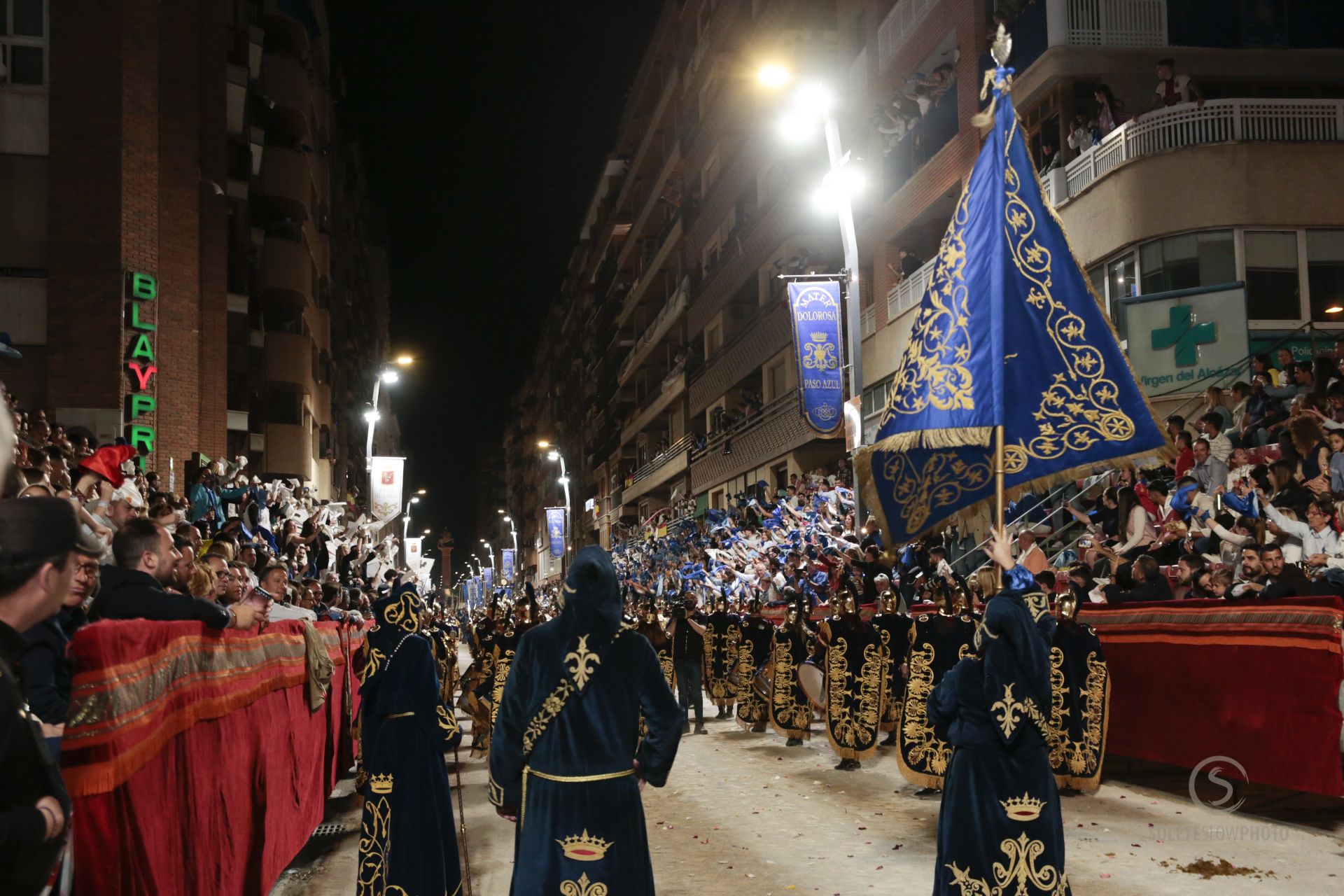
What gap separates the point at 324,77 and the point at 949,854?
178ft

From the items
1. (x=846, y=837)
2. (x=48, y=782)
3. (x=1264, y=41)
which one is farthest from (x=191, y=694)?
(x=1264, y=41)

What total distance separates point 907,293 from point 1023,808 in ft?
74.3

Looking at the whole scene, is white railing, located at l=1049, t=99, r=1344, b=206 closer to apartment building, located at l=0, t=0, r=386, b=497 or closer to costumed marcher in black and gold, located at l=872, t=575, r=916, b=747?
costumed marcher in black and gold, located at l=872, t=575, r=916, b=747

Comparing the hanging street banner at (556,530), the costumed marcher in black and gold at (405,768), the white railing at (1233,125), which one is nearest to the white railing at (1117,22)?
the white railing at (1233,125)

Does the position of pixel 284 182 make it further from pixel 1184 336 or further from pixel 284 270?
pixel 1184 336

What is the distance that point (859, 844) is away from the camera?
9.62m

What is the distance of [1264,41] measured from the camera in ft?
72.9

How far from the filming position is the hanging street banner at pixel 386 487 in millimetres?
37031

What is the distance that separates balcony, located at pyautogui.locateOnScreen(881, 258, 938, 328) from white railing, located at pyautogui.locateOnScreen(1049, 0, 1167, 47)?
5553mm

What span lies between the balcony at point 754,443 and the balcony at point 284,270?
578 inches

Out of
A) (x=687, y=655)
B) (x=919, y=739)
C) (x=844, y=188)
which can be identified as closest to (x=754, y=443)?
(x=687, y=655)

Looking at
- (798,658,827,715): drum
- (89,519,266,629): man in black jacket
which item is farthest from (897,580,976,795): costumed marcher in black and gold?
(89,519,266,629): man in black jacket

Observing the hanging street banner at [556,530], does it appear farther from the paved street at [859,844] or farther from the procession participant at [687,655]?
the paved street at [859,844]

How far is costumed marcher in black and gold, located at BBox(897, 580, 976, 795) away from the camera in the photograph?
38.3 feet
